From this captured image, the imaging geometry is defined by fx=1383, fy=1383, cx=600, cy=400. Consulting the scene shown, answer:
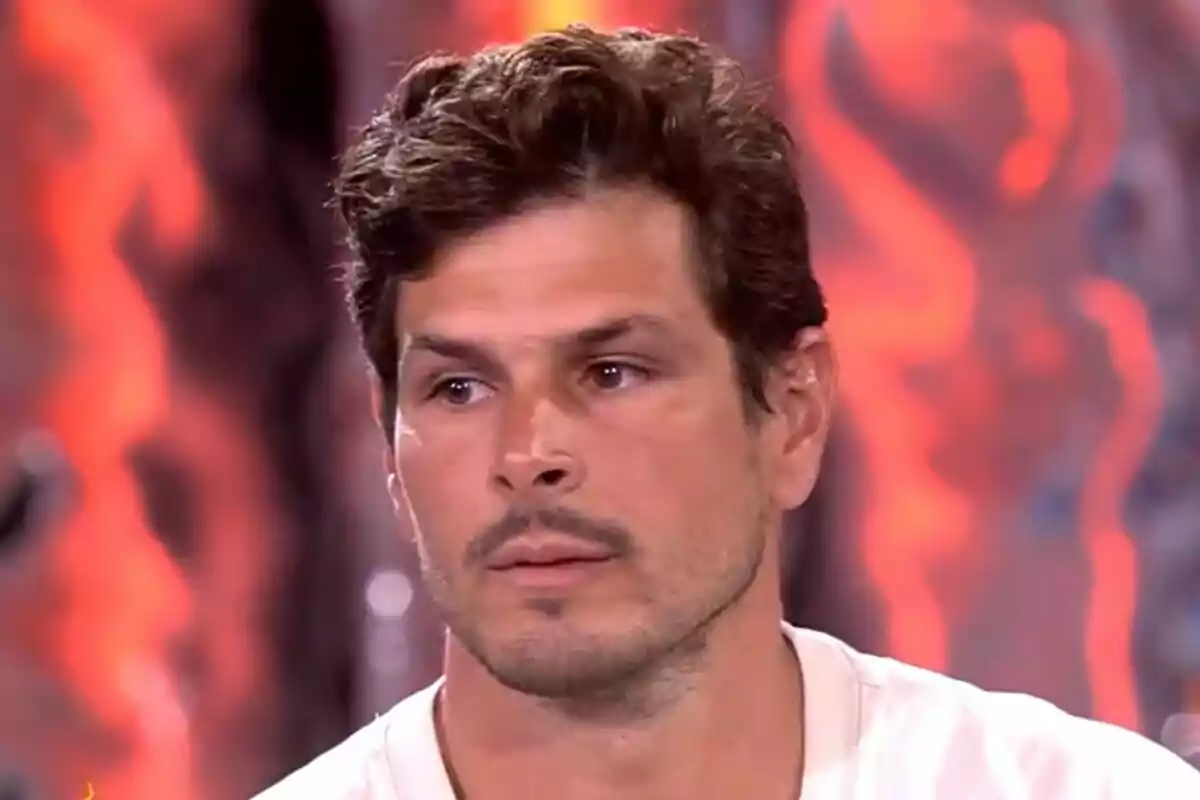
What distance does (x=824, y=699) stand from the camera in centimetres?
97

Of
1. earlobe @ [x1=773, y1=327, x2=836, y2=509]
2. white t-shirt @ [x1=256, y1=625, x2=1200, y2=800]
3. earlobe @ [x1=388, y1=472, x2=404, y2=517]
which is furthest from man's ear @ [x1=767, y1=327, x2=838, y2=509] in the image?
earlobe @ [x1=388, y1=472, x2=404, y2=517]

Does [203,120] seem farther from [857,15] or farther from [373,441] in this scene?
[857,15]

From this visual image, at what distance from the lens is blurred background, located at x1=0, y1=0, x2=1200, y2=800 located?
1.22 meters

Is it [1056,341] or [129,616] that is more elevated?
[1056,341]

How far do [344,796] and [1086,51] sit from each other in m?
0.90

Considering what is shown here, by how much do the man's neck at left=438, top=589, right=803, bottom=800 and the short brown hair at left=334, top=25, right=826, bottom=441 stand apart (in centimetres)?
18

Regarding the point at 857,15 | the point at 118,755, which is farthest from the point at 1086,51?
the point at 118,755

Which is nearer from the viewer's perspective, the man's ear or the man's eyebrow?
the man's eyebrow

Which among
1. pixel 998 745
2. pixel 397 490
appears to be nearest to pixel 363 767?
pixel 397 490

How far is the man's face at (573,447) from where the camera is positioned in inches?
32.9

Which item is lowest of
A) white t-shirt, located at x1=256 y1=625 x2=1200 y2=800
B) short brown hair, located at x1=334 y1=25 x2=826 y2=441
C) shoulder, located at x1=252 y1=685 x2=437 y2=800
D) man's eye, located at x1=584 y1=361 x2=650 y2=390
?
shoulder, located at x1=252 y1=685 x2=437 y2=800

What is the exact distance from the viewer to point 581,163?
2.87ft

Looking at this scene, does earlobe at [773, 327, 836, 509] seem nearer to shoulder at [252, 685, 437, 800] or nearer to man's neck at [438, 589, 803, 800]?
man's neck at [438, 589, 803, 800]

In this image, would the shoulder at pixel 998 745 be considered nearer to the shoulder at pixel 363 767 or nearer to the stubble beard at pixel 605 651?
the stubble beard at pixel 605 651
